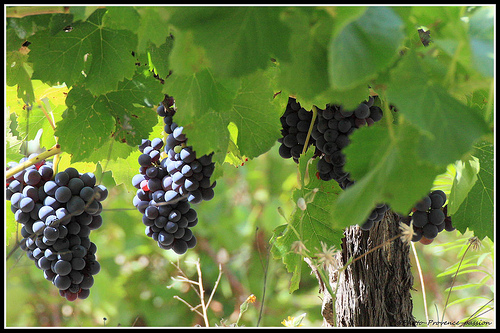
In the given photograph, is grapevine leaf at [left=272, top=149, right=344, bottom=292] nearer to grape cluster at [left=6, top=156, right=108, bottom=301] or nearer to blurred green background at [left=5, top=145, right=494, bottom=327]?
grape cluster at [left=6, top=156, right=108, bottom=301]

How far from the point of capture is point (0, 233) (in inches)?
24.1

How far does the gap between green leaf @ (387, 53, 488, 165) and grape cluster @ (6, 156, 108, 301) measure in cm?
49

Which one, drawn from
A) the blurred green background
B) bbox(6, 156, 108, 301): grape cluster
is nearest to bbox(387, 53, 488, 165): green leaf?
bbox(6, 156, 108, 301): grape cluster

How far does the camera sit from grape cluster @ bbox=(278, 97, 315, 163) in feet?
2.38

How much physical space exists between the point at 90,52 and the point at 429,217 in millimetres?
546

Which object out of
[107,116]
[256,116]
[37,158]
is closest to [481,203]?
[256,116]

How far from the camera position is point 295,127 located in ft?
2.42

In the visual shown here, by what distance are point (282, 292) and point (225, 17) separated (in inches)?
88.0

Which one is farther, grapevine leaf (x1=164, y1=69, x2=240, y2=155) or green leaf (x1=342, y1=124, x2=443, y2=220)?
grapevine leaf (x1=164, y1=69, x2=240, y2=155)

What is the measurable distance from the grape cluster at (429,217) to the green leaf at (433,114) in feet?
1.28

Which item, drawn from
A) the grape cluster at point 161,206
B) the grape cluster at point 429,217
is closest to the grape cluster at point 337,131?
the grape cluster at point 429,217

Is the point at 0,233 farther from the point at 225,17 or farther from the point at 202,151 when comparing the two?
the point at 225,17

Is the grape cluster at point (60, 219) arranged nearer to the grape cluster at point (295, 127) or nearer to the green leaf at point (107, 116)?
the green leaf at point (107, 116)
